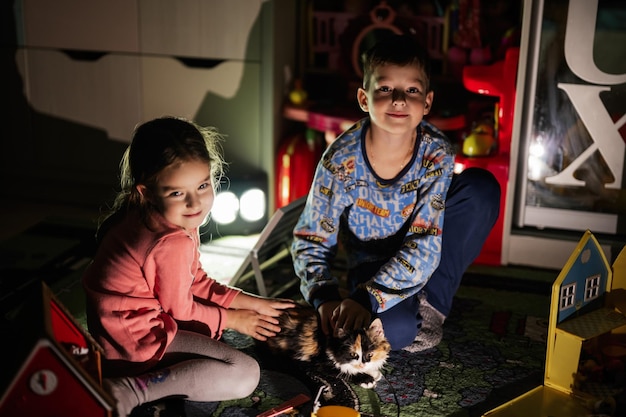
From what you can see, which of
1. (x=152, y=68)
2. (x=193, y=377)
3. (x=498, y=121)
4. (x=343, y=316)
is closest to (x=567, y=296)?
(x=343, y=316)

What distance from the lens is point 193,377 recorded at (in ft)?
4.68

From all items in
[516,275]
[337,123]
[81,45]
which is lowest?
[516,275]

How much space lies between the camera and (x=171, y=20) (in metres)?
2.37

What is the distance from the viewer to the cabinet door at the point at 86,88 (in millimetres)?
2486

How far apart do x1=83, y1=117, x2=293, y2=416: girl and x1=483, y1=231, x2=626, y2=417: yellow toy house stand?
0.55 m

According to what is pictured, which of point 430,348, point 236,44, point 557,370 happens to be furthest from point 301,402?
point 236,44

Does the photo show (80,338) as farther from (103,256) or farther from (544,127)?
(544,127)

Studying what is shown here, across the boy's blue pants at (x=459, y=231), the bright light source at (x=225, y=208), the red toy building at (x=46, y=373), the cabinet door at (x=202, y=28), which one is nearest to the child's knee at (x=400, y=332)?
the boy's blue pants at (x=459, y=231)

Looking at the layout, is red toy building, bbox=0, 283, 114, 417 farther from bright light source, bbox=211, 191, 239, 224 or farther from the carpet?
bright light source, bbox=211, 191, 239, 224

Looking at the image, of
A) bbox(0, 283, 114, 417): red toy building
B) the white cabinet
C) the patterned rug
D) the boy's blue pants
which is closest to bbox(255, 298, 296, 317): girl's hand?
the patterned rug

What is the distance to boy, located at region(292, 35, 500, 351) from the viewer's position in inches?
63.2

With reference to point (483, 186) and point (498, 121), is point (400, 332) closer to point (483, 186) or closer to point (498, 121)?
point (483, 186)

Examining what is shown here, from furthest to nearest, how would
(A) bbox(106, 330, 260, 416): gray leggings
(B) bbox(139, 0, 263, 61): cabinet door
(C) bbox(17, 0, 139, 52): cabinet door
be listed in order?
(C) bbox(17, 0, 139, 52): cabinet door < (B) bbox(139, 0, 263, 61): cabinet door < (A) bbox(106, 330, 260, 416): gray leggings

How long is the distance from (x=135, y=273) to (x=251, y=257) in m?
0.53
